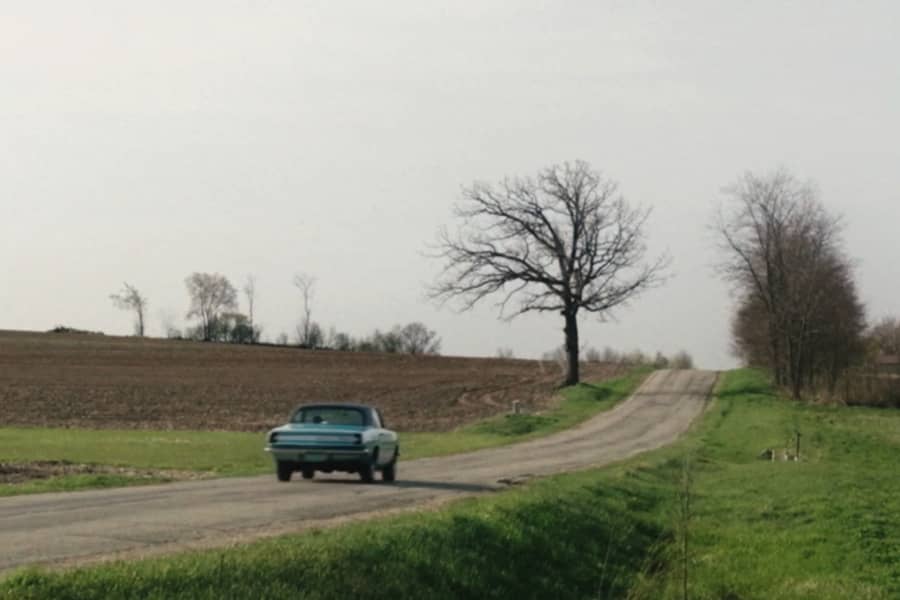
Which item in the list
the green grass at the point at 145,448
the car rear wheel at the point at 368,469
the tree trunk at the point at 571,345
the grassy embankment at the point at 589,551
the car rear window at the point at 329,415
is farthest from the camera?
the tree trunk at the point at 571,345

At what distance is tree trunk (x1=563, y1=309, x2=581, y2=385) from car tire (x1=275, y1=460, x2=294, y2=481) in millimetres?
49078

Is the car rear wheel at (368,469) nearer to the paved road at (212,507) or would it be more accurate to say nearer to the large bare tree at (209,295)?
the paved road at (212,507)

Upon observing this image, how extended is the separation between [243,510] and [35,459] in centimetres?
1742

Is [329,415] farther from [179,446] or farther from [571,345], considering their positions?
[571,345]

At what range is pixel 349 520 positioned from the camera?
18594mm

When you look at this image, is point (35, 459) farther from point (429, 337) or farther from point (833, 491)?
point (429, 337)

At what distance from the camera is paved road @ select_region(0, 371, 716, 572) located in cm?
1505

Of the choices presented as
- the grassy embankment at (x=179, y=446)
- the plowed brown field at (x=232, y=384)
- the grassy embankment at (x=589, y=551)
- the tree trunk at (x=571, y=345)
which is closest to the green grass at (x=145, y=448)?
the grassy embankment at (x=179, y=446)

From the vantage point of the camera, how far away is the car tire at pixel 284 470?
86.4ft

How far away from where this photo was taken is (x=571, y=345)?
7606cm

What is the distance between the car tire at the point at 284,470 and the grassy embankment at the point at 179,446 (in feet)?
9.93

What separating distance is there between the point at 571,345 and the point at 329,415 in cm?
4927

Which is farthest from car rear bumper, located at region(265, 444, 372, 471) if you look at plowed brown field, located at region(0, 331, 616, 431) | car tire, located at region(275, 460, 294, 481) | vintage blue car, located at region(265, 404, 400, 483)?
plowed brown field, located at region(0, 331, 616, 431)

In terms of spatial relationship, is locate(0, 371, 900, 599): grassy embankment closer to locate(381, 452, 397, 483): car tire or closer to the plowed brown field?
locate(381, 452, 397, 483): car tire
